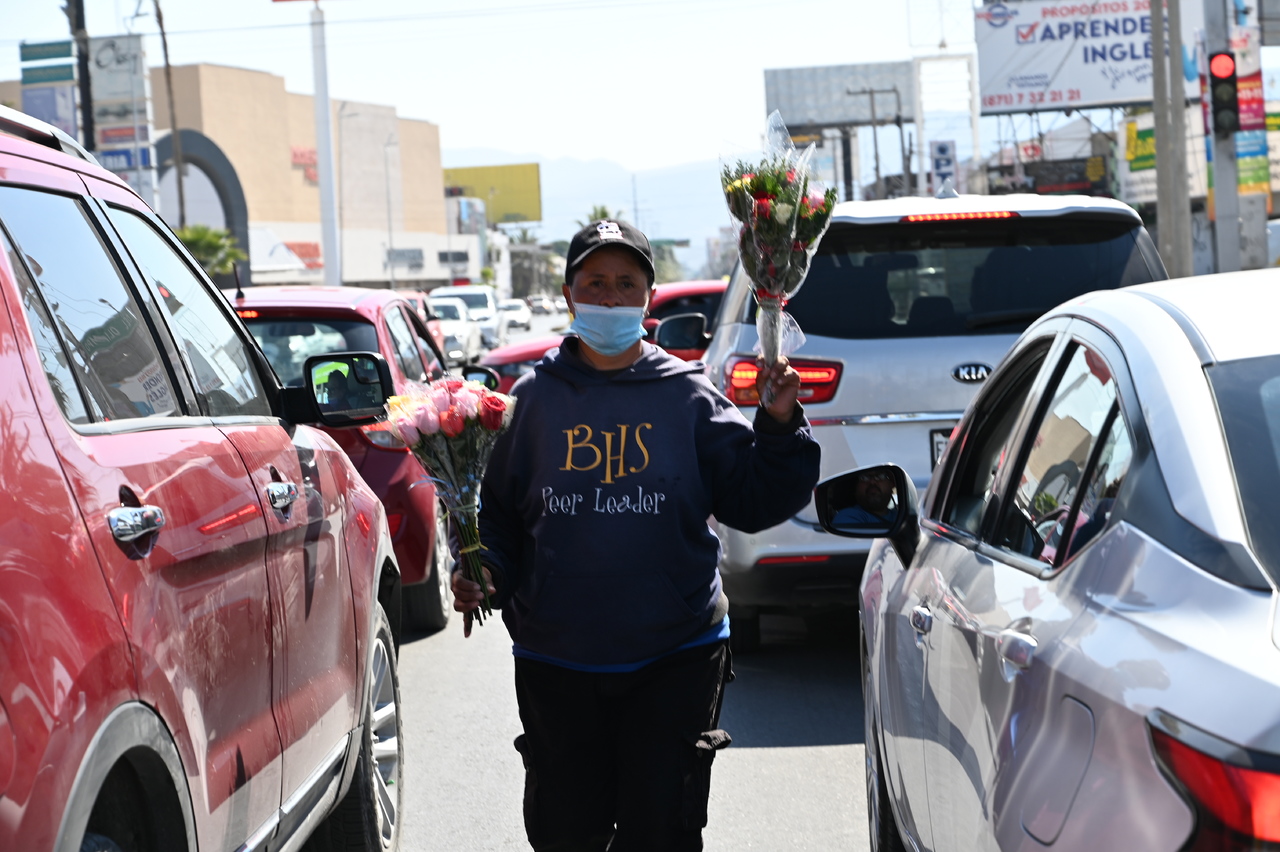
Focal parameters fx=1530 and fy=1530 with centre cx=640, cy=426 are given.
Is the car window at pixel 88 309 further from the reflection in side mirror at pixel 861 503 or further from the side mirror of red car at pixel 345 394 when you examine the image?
Result: the reflection in side mirror at pixel 861 503

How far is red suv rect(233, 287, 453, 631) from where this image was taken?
7.61 m

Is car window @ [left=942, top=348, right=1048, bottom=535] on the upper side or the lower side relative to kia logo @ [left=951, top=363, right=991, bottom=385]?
lower

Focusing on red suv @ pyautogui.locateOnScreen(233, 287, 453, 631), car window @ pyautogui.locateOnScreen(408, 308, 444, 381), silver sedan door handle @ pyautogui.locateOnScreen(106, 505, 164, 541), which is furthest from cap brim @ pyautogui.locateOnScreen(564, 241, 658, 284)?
car window @ pyautogui.locateOnScreen(408, 308, 444, 381)

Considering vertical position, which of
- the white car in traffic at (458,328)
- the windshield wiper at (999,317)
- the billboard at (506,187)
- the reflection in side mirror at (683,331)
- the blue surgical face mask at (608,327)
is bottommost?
the blue surgical face mask at (608,327)

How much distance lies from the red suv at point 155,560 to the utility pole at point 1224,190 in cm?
1646

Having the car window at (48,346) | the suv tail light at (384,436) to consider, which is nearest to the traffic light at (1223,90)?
the suv tail light at (384,436)

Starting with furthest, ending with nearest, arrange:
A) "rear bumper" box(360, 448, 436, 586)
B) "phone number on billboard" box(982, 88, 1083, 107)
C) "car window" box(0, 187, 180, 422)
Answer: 1. "phone number on billboard" box(982, 88, 1083, 107)
2. "rear bumper" box(360, 448, 436, 586)
3. "car window" box(0, 187, 180, 422)

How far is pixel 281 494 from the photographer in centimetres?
369

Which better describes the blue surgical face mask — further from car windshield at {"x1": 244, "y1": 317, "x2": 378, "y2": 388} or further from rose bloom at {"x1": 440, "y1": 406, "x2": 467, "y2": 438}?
car windshield at {"x1": 244, "y1": 317, "x2": 378, "y2": 388}

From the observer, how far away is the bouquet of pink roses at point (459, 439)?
348cm

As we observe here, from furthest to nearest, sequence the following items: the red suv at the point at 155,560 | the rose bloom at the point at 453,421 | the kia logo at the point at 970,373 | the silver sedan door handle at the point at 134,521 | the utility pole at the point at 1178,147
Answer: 1. the utility pole at the point at 1178,147
2. the kia logo at the point at 970,373
3. the rose bloom at the point at 453,421
4. the silver sedan door handle at the point at 134,521
5. the red suv at the point at 155,560

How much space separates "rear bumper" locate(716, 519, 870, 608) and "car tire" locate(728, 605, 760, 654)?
0.53 metres

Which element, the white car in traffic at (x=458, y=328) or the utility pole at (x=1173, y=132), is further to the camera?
the white car in traffic at (x=458, y=328)

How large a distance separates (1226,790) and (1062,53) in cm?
5610
